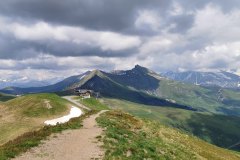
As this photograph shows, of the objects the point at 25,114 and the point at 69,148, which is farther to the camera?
the point at 25,114

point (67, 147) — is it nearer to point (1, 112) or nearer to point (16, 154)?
point (16, 154)

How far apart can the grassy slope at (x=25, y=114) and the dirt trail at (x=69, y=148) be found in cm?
2649

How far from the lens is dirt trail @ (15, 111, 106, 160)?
1357 inches

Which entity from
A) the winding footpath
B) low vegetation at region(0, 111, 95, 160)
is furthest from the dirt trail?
low vegetation at region(0, 111, 95, 160)

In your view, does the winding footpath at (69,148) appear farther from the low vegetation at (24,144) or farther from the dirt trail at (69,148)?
the low vegetation at (24,144)

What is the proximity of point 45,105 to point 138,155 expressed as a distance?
6257 cm

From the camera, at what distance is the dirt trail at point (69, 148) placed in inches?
1357

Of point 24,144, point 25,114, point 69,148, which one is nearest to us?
point 24,144

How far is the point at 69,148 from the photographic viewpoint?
38.6 meters

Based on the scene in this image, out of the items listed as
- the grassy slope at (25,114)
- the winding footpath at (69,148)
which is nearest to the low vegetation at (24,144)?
the winding footpath at (69,148)

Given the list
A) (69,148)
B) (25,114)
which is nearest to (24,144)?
(69,148)

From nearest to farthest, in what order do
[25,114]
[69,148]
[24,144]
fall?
[24,144]
[69,148]
[25,114]

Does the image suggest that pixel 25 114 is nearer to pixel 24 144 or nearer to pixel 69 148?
pixel 24 144

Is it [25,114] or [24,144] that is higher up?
[24,144]
